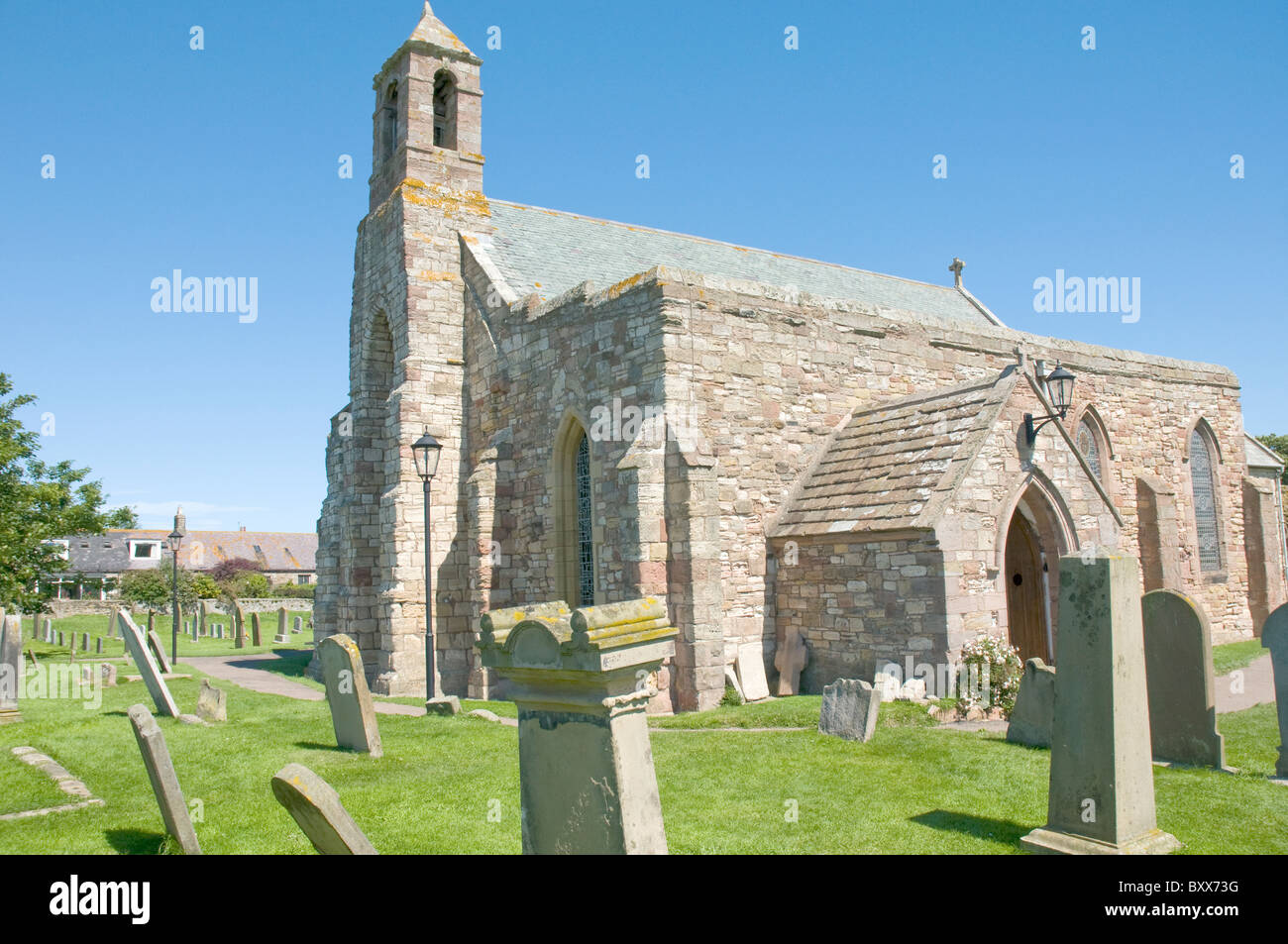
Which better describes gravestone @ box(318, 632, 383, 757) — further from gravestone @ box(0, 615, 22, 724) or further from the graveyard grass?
gravestone @ box(0, 615, 22, 724)

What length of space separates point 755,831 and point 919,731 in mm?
4067

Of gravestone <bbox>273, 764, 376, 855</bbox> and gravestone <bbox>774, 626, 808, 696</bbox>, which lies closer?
gravestone <bbox>273, 764, 376, 855</bbox>

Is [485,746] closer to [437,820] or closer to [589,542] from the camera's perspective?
[437,820]

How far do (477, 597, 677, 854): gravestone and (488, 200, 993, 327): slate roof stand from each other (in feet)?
43.1

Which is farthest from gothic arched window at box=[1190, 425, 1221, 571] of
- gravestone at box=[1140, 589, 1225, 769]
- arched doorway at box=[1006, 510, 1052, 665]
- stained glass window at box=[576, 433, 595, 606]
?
stained glass window at box=[576, 433, 595, 606]

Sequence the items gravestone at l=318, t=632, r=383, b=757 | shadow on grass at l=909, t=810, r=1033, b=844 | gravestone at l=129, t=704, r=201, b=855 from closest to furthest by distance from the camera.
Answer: gravestone at l=129, t=704, r=201, b=855 → shadow on grass at l=909, t=810, r=1033, b=844 → gravestone at l=318, t=632, r=383, b=757

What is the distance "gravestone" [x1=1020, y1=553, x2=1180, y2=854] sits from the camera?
559 centimetres

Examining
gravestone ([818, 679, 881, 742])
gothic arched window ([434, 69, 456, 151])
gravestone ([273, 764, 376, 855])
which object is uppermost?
gothic arched window ([434, 69, 456, 151])

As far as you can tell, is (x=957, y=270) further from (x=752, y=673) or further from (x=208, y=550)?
(x=208, y=550)

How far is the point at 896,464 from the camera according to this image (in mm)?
12930

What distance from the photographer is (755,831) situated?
257 inches

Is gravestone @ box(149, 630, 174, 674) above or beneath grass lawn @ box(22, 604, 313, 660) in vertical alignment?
above

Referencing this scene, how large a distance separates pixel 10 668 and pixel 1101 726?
1396 cm

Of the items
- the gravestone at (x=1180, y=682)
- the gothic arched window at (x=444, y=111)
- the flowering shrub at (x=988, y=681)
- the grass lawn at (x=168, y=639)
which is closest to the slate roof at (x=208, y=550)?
the grass lawn at (x=168, y=639)
